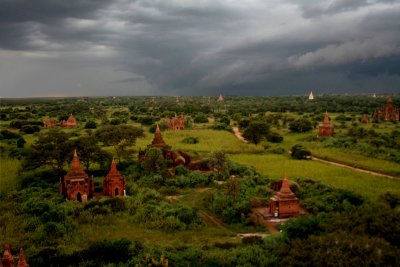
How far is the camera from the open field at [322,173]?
31031mm

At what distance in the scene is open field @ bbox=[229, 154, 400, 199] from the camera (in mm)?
31031

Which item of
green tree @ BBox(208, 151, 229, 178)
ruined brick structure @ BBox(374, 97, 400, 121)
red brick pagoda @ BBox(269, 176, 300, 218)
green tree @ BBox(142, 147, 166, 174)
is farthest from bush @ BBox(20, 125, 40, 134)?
ruined brick structure @ BBox(374, 97, 400, 121)

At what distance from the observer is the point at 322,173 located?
3684cm

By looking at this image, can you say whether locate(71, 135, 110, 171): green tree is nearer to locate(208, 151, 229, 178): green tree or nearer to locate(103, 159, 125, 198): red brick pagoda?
locate(103, 159, 125, 198): red brick pagoda

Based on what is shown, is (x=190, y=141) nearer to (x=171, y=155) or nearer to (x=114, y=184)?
(x=171, y=155)

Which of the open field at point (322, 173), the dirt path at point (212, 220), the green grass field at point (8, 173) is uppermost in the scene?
the green grass field at point (8, 173)

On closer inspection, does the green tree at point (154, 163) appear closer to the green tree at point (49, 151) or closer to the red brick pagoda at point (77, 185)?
the green tree at point (49, 151)

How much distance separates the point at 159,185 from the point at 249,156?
16989mm

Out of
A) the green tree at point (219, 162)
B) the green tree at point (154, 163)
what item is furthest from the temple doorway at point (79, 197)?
the green tree at point (219, 162)

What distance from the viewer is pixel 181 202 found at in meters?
27.9

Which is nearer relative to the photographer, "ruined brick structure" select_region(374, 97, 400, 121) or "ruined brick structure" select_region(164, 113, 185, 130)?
"ruined brick structure" select_region(164, 113, 185, 130)

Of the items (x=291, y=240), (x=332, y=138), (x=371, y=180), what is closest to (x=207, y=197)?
(x=291, y=240)

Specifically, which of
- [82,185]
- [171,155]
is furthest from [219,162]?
[82,185]

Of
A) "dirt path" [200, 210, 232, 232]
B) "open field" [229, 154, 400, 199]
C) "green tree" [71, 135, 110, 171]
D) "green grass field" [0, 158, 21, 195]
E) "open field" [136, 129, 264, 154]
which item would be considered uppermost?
"green tree" [71, 135, 110, 171]
